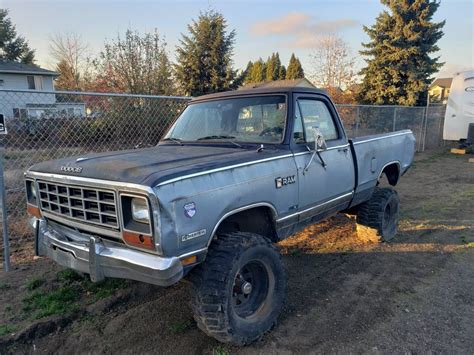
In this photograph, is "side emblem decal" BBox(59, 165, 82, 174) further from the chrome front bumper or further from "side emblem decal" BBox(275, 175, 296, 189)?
"side emblem decal" BBox(275, 175, 296, 189)

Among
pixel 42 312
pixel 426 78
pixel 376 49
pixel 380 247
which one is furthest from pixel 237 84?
pixel 42 312

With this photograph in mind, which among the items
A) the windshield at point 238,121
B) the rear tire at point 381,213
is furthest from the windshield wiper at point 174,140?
the rear tire at point 381,213

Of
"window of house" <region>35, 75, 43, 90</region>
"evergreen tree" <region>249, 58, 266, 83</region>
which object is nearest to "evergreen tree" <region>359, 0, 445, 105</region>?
"window of house" <region>35, 75, 43, 90</region>

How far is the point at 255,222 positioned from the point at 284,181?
0.46 m

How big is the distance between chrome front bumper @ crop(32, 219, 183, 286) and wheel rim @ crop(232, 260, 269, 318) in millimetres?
726

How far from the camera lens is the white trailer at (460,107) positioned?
13867 millimetres

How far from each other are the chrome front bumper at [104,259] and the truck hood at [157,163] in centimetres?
50

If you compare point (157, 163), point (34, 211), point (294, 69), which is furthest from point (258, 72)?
point (157, 163)

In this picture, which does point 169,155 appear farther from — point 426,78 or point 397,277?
point 426,78

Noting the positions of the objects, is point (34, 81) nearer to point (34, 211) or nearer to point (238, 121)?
point (34, 211)

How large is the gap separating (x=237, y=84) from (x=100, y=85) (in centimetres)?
1037

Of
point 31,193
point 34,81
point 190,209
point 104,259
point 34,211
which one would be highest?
point 34,81

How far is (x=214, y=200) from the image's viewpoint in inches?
99.8

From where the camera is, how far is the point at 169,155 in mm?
3139
